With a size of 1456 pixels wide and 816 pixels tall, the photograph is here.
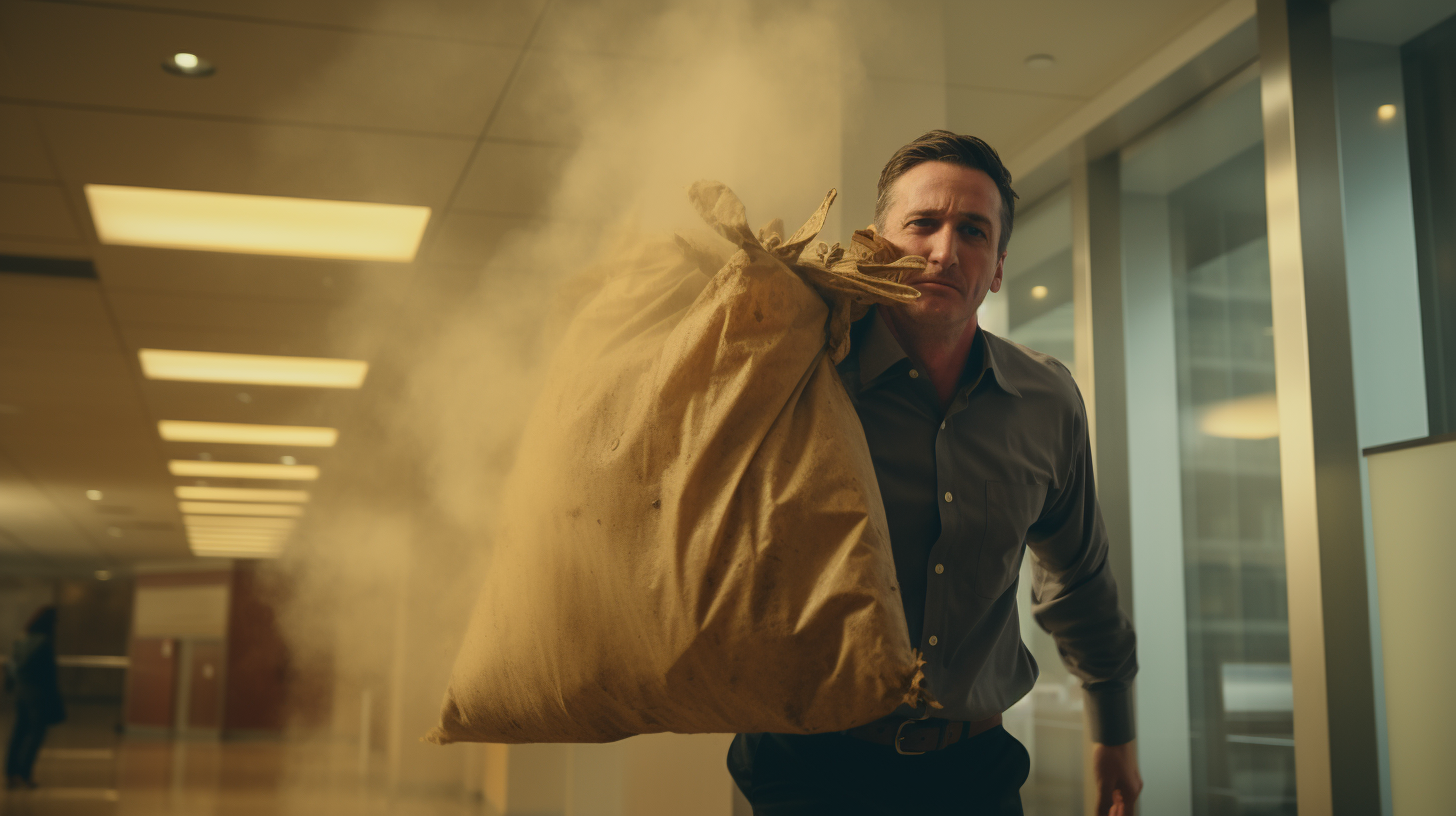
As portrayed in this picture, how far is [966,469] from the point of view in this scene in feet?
4.07

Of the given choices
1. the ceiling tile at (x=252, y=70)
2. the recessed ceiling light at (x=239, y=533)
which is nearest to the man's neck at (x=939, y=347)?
the ceiling tile at (x=252, y=70)

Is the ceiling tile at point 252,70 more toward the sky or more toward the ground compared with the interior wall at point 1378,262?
more toward the sky

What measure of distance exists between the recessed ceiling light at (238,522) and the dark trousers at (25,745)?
3467mm

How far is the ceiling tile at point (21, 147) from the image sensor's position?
3.30 meters

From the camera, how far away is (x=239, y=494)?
1060 cm

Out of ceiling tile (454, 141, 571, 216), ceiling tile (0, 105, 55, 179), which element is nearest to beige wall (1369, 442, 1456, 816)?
ceiling tile (454, 141, 571, 216)

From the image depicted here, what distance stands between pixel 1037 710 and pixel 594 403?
2996 mm

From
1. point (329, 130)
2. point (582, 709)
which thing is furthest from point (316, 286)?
point (582, 709)

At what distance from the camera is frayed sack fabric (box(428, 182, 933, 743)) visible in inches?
32.4

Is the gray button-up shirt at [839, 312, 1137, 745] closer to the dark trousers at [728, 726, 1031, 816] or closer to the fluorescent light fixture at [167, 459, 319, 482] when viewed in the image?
the dark trousers at [728, 726, 1031, 816]

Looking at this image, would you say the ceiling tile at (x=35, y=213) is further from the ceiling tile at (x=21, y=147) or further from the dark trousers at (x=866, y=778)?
the dark trousers at (x=866, y=778)

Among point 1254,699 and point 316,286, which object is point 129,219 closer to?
point 316,286

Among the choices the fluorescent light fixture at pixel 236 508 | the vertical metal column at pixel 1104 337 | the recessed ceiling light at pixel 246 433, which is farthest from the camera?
the fluorescent light fixture at pixel 236 508

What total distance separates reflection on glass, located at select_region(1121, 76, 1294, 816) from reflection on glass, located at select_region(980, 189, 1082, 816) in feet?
1.38
